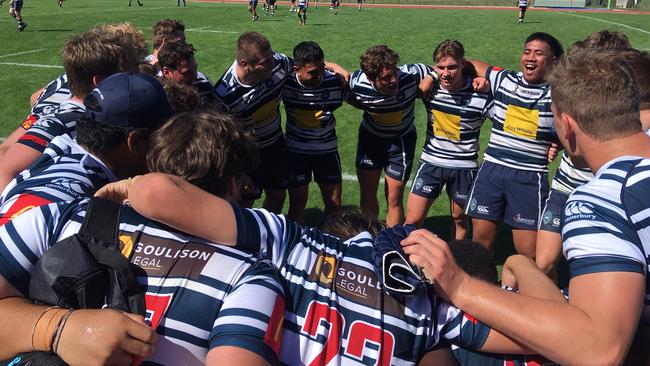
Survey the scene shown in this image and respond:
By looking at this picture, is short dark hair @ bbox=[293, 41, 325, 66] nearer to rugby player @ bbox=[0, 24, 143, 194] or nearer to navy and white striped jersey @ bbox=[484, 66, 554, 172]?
navy and white striped jersey @ bbox=[484, 66, 554, 172]

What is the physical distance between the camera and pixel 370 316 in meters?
1.78

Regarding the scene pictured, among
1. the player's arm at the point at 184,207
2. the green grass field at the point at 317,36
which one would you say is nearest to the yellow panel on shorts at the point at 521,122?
the green grass field at the point at 317,36

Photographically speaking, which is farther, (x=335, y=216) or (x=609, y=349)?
(x=335, y=216)

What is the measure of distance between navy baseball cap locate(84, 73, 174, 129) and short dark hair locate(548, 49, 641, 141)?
64.0 inches

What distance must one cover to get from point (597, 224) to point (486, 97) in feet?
11.7

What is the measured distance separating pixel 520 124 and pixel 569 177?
614mm

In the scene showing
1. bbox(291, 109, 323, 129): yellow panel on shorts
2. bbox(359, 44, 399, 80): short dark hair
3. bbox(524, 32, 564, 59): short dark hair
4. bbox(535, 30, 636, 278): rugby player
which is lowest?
bbox(535, 30, 636, 278): rugby player

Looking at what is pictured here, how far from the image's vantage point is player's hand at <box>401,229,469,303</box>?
5.80ft

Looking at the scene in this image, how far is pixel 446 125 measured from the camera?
17.3 feet

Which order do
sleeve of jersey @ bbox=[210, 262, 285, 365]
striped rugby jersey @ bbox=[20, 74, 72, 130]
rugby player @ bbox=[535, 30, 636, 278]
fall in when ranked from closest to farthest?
sleeve of jersey @ bbox=[210, 262, 285, 365] < striped rugby jersey @ bbox=[20, 74, 72, 130] < rugby player @ bbox=[535, 30, 636, 278]

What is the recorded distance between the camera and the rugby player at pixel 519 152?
4613mm

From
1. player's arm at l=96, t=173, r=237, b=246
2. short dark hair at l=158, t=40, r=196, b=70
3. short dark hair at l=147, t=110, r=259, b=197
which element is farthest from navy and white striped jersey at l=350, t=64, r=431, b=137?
player's arm at l=96, t=173, r=237, b=246

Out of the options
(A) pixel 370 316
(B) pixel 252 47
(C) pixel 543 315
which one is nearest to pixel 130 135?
(A) pixel 370 316

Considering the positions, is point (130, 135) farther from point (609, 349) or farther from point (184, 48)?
point (184, 48)
